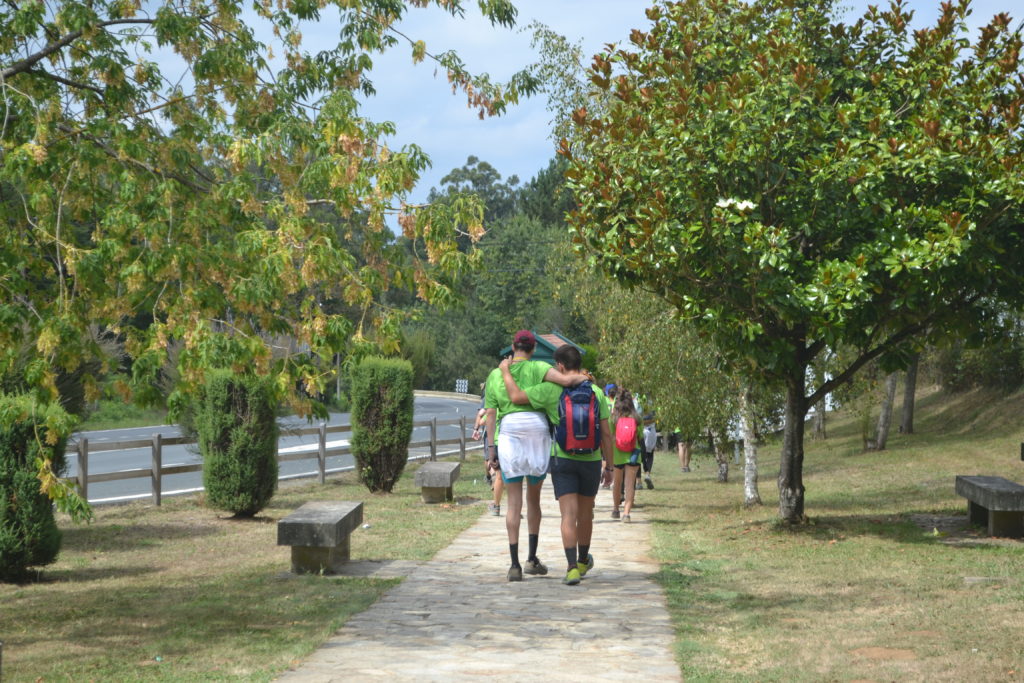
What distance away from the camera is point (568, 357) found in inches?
347

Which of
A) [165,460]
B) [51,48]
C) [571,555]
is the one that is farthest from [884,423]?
[51,48]

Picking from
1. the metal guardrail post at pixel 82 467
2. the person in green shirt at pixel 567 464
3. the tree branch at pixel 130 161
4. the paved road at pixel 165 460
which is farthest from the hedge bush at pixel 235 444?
the tree branch at pixel 130 161

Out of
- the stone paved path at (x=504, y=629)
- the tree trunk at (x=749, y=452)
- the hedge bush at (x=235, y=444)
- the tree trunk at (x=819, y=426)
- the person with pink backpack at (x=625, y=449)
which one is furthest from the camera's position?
the tree trunk at (x=819, y=426)

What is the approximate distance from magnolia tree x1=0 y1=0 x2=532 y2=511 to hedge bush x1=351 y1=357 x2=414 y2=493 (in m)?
8.88

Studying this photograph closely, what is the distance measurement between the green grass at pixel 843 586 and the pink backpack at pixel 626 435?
3.44 feet

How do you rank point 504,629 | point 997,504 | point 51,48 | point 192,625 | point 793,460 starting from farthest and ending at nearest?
point 793,460 < point 997,504 < point 51,48 < point 192,625 < point 504,629

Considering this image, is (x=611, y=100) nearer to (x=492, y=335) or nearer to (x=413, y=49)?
(x=413, y=49)

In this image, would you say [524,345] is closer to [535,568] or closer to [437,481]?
[535,568]

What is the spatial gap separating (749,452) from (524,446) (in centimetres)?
809

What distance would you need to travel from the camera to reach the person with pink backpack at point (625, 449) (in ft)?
46.0

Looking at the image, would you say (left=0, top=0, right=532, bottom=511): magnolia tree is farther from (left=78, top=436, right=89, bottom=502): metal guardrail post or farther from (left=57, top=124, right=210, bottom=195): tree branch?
(left=78, top=436, right=89, bottom=502): metal guardrail post

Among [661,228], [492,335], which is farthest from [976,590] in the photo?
[492,335]

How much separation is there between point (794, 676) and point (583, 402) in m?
3.30

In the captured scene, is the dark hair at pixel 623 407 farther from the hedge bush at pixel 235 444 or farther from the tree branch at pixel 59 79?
the tree branch at pixel 59 79
